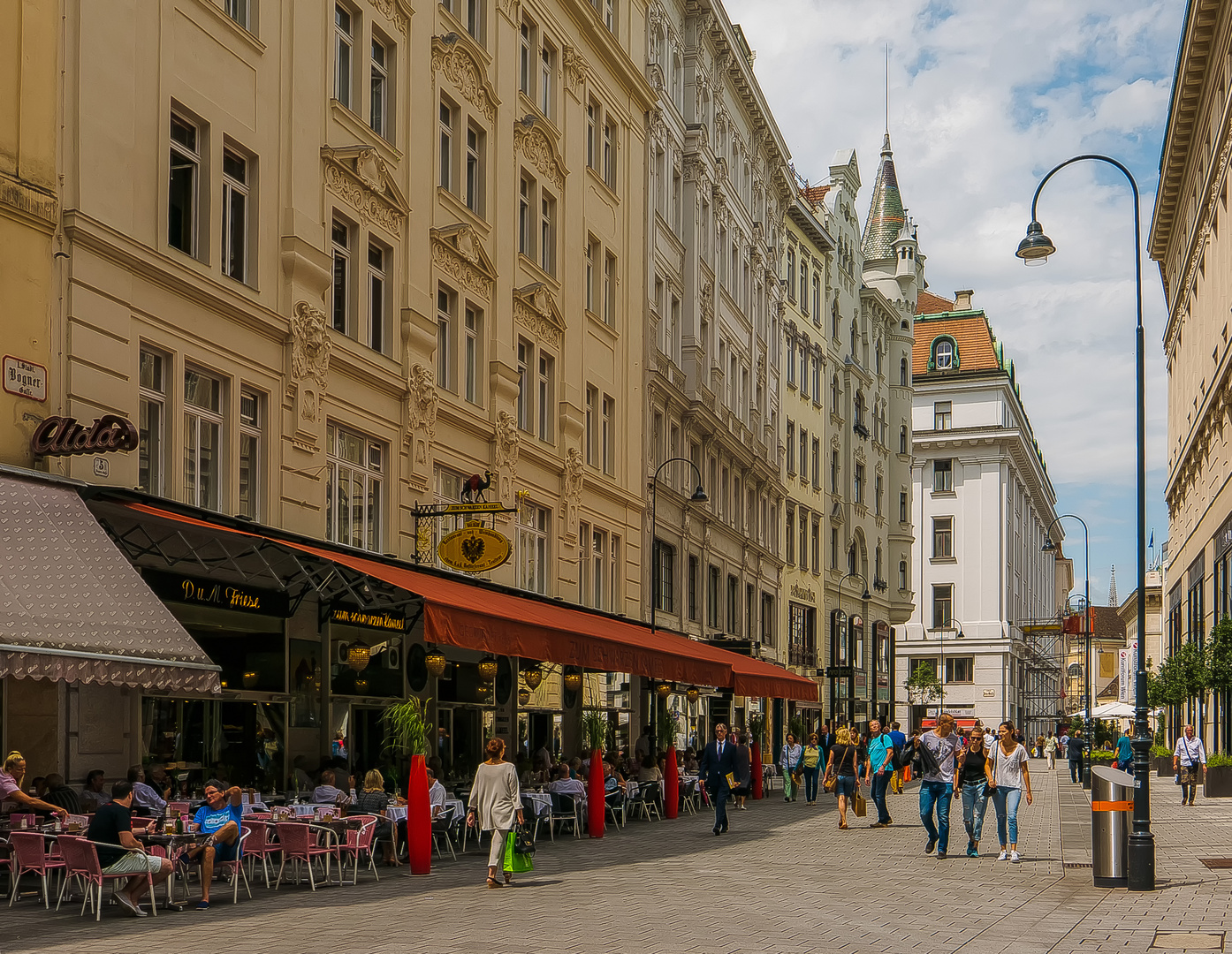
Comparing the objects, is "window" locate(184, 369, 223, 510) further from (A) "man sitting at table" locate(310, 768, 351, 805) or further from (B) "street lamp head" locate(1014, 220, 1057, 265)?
(B) "street lamp head" locate(1014, 220, 1057, 265)

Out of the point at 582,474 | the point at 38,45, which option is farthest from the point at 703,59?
the point at 38,45

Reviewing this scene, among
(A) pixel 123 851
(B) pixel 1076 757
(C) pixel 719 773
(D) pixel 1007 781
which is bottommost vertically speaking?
(B) pixel 1076 757

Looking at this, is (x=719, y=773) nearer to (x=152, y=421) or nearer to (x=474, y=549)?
(x=474, y=549)

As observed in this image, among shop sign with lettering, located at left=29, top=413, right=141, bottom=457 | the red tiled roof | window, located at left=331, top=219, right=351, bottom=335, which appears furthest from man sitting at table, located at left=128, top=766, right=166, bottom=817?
the red tiled roof

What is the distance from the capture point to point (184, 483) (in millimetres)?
19406

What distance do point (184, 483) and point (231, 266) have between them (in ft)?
10.9

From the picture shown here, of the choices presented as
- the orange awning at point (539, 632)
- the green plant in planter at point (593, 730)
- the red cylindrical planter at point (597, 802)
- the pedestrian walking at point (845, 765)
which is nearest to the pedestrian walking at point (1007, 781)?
the orange awning at point (539, 632)

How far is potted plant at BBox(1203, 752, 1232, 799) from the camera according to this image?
37.1 m

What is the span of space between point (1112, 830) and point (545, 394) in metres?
17.9

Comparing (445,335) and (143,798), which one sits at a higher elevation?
(445,335)

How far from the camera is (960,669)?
3846 inches

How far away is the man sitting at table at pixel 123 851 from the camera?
14.1 meters

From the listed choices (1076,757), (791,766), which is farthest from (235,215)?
(1076,757)

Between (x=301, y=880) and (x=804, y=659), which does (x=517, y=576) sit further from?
(x=804, y=659)
